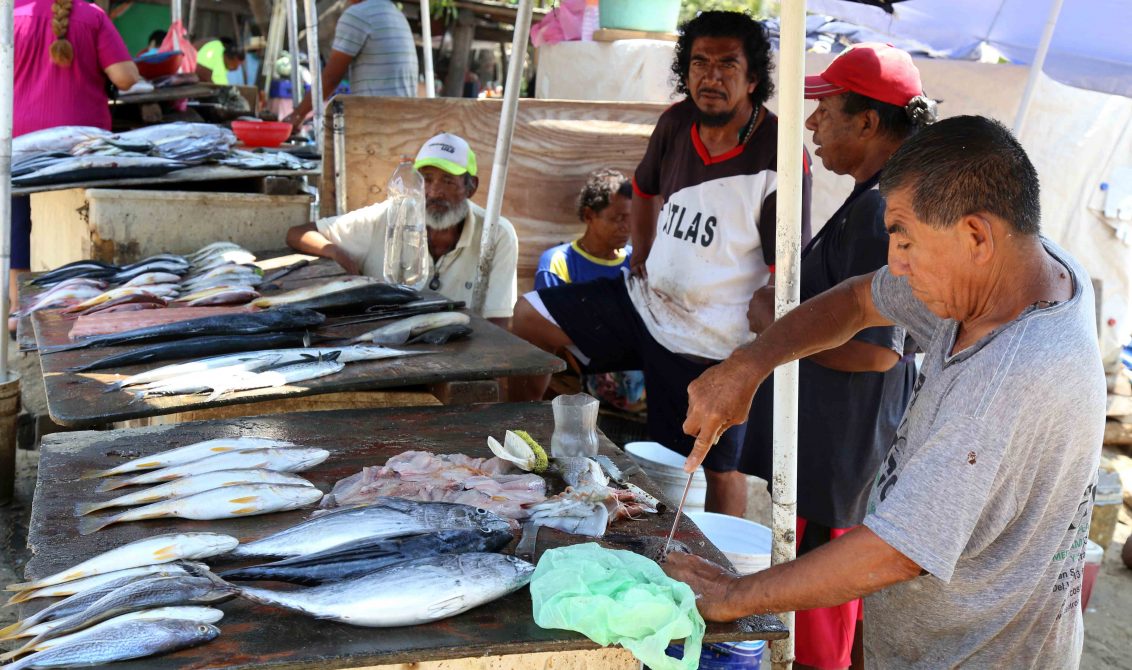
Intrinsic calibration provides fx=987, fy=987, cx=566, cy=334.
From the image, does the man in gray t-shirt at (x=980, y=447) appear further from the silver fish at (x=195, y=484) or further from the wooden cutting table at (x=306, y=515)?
the silver fish at (x=195, y=484)

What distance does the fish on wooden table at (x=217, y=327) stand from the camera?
3.62 metres

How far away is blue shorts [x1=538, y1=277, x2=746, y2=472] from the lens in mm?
4645

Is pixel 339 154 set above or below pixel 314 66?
below

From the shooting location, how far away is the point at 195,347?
11.7ft

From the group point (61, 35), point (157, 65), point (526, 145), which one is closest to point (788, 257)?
point (526, 145)

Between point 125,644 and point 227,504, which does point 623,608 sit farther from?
point 227,504

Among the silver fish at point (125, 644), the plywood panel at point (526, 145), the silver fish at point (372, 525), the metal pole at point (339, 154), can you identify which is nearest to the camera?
the silver fish at point (125, 644)

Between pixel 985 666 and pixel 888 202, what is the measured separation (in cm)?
98

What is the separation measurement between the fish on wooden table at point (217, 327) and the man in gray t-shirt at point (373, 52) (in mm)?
4090

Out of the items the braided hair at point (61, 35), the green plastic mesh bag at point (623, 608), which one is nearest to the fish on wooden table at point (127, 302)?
the braided hair at point (61, 35)

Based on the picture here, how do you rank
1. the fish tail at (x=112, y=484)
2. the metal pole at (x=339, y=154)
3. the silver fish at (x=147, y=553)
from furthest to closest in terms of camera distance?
the metal pole at (x=339, y=154) < the fish tail at (x=112, y=484) < the silver fish at (x=147, y=553)

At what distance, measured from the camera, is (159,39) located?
1316cm

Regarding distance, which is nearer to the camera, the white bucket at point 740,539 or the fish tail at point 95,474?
the fish tail at point 95,474

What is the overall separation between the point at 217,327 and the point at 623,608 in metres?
2.41
